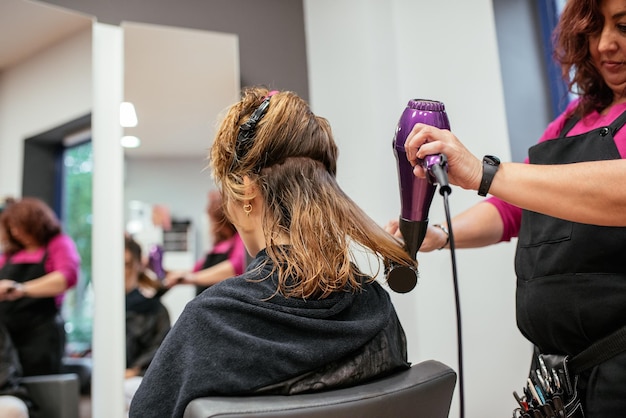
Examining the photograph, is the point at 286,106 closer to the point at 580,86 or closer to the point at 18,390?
the point at 580,86

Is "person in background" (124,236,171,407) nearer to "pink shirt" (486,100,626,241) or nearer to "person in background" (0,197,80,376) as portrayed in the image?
"person in background" (0,197,80,376)

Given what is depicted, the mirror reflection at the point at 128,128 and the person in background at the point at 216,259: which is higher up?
the mirror reflection at the point at 128,128

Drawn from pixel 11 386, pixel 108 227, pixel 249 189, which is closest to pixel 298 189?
pixel 249 189

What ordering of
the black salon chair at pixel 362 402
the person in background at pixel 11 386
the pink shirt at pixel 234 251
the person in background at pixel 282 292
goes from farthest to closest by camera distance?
the pink shirt at pixel 234 251, the person in background at pixel 11 386, the person in background at pixel 282 292, the black salon chair at pixel 362 402

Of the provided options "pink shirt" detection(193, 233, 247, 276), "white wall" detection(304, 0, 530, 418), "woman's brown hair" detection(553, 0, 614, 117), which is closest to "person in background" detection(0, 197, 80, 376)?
"pink shirt" detection(193, 233, 247, 276)

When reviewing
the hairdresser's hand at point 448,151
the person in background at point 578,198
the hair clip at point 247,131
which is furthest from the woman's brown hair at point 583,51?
the hair clip at point 247,131

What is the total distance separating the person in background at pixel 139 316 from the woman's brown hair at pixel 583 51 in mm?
1478

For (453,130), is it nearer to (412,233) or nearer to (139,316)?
(412,233)

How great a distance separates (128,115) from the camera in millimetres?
1971

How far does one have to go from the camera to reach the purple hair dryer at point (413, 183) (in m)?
0.90

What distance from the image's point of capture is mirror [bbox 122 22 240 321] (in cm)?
199

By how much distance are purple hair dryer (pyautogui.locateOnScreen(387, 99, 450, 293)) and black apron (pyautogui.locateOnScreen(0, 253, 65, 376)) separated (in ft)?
4.03

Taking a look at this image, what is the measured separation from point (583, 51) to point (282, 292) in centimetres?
91

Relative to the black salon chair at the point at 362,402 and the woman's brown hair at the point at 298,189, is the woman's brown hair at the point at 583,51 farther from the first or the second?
the black salon chair at the point at 362,402
